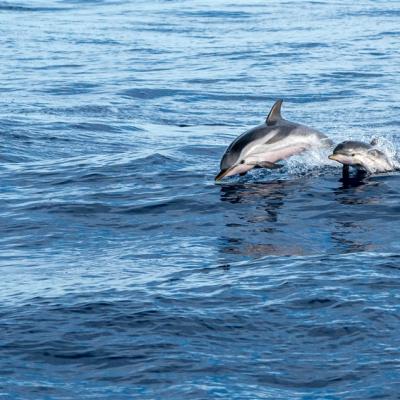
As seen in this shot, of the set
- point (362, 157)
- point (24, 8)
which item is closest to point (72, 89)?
point (362, 157)

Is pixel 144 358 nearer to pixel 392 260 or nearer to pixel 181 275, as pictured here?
pixel 181 275

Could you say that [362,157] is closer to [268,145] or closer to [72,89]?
[268,145]

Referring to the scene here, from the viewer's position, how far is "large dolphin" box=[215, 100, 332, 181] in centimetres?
1342

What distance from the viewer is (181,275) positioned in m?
10.1

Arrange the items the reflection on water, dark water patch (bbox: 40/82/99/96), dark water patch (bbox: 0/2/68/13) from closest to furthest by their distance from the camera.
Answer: the reflection on water → dark water patch (bbox: 40/82/99/96) → dark water patch (bbox: 0/2/68/13)

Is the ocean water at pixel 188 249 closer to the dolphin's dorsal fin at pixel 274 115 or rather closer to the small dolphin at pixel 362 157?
the small dolphin at pixel 362 157

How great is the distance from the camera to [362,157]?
44.7ft

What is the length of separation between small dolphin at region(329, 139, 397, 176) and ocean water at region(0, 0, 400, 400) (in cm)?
22

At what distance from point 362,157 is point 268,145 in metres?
1.14

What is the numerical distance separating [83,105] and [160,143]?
186 inches

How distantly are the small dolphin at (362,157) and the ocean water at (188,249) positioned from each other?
0.71 feet

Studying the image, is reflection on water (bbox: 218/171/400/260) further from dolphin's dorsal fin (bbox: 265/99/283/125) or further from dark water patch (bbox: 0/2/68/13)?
dark water patch (bbox: 0/2/68/13)

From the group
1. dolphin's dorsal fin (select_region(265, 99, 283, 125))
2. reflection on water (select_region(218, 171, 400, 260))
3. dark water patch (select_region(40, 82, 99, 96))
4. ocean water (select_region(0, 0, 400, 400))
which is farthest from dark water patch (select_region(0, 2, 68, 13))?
reflection on water (select_region(218, 171, 400, 260))

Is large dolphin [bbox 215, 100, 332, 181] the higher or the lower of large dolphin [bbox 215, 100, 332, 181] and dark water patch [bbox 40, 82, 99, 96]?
the higher
